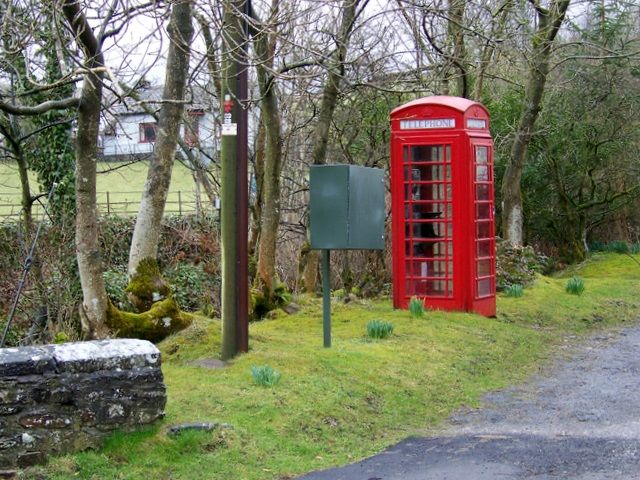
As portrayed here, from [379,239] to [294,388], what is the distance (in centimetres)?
287

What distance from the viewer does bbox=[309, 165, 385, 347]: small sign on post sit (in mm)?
9688

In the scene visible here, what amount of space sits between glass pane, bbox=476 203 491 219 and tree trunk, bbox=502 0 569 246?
14.3 feet

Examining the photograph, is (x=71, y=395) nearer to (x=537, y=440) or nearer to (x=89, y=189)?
(x=89, y=189)

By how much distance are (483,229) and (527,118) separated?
21.3 ft

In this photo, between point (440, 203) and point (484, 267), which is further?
point (484, 267)

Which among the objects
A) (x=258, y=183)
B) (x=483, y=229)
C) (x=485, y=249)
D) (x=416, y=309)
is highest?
(x=258, y=183)

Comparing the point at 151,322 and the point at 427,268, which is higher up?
the point at 427,268

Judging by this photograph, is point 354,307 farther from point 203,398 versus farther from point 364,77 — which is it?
point 203,398

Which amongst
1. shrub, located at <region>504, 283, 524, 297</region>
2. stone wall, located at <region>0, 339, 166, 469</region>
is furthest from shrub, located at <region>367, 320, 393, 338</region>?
shrub, located at <region>504, 283, 524, 297</region>

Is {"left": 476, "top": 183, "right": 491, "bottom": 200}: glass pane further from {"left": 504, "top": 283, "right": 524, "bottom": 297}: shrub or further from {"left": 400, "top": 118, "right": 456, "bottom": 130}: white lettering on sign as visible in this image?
{"left": 504, "top": 283, "right": 524, "bottom": 297}: shrub

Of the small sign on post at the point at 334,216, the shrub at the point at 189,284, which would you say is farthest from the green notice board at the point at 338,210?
the shrub at the point at 189,284

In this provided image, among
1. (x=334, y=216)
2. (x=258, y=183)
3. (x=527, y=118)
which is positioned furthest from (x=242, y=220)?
(x=527, y=118)

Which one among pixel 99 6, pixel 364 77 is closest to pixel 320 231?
pixel 99 6

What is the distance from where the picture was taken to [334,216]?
9734 mm
